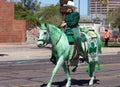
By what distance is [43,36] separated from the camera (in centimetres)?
1147

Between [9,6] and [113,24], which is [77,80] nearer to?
[9,6]

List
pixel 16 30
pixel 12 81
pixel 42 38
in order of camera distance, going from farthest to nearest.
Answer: pixel 16 30
pixel 12 81
pixel 42 38

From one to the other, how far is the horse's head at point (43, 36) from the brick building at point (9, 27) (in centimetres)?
3808

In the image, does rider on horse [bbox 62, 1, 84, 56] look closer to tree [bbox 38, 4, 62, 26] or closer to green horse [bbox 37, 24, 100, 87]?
green horse [bbox 37, 24, 100, 87]

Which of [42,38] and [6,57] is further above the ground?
[42,38]

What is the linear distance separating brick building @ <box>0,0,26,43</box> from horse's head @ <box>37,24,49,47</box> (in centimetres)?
3808

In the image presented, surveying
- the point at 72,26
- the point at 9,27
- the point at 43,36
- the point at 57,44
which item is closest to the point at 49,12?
the point at 9,27

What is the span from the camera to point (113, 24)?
118 metres

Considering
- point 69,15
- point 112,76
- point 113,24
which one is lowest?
point 113,24

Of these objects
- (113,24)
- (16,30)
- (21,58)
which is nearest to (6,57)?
(21,58)

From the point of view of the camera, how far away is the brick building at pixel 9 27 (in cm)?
4962

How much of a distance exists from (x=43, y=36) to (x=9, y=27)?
38.8 meters

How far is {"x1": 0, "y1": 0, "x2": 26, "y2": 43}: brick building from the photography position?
163 feet

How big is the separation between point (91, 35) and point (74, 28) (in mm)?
944
